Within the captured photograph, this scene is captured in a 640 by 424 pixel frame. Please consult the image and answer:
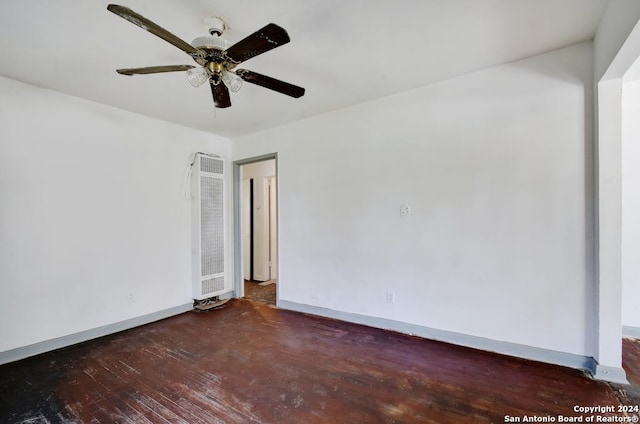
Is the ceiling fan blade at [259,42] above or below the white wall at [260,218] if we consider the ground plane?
above

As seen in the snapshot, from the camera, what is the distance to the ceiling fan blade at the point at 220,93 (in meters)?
1.98

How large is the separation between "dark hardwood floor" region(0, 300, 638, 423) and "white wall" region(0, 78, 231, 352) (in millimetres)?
464

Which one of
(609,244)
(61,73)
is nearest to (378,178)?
(609,244)

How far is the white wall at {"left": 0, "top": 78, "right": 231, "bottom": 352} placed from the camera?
2.52 meters

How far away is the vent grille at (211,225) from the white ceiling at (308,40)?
1346 mm

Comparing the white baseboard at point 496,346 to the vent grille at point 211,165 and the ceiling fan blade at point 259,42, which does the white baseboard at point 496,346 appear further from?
the ceiling fan blade at point 259,42

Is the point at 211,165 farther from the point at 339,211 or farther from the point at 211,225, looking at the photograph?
the point at 339,211

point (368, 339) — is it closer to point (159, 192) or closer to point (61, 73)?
point (159, 192)

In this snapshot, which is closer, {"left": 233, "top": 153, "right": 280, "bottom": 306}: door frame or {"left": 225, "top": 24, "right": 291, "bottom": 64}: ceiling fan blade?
{"left": 225, "top": 24, "right": 291, "bottom": 64}: ceiling fan blade

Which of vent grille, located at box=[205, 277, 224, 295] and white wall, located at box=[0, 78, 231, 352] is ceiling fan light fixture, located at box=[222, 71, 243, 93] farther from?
vent grille, located at box=[205, 277, 224, 295]

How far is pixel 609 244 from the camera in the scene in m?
2.01

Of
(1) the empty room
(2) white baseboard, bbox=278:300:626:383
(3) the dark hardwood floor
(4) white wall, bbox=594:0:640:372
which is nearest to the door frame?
(1) the empty room

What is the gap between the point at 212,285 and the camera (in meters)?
3.98

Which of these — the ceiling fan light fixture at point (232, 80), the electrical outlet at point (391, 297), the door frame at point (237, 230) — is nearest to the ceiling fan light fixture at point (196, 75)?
the ceiling fan light fixture at point (232, 80)
